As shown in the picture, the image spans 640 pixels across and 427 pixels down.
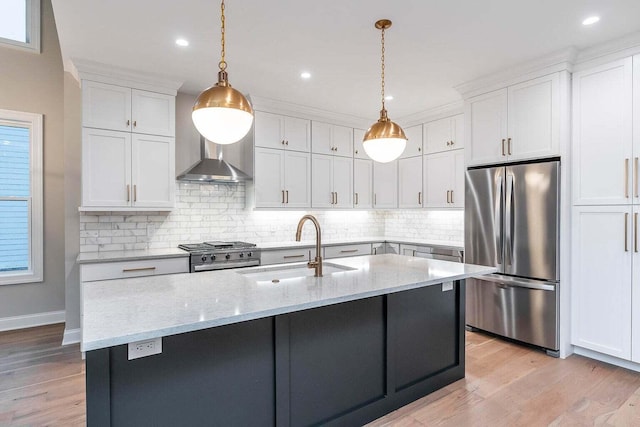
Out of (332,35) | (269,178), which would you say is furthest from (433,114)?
(332,35)

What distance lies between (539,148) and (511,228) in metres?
0.77

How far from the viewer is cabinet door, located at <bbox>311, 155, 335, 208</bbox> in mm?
4801

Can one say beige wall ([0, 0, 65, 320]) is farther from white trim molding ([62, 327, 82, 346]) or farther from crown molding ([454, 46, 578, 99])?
crown molding ([454, 46, 578, 99])

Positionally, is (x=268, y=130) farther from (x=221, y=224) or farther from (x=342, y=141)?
(x=221, y=224)

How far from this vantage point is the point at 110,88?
137 inches

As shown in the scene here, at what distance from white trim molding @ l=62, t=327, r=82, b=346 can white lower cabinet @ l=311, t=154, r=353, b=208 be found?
2907mm

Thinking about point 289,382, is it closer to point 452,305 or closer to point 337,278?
point 337,278

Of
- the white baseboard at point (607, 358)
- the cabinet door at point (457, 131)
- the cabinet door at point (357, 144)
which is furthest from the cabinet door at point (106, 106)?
the white baseboard at point (607, 358)

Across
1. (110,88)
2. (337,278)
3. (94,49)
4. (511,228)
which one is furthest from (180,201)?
(511,228)

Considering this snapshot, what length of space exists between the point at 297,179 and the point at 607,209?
10.4 ft

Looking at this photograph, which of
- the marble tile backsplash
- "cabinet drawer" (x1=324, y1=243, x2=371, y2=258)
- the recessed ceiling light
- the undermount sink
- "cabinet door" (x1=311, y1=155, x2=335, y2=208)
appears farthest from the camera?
"cabinet door" (x1=311, y1=155, x2=335, y2=208)

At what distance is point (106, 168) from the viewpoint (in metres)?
3.46

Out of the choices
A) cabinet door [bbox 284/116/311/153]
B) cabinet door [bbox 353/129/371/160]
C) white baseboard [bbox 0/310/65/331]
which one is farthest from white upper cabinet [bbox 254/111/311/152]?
white baseboard [bbox 0/310/65/331]

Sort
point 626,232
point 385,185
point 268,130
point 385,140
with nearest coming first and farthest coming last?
point 385,140
point 626,232
point 268,130
point 385,185
